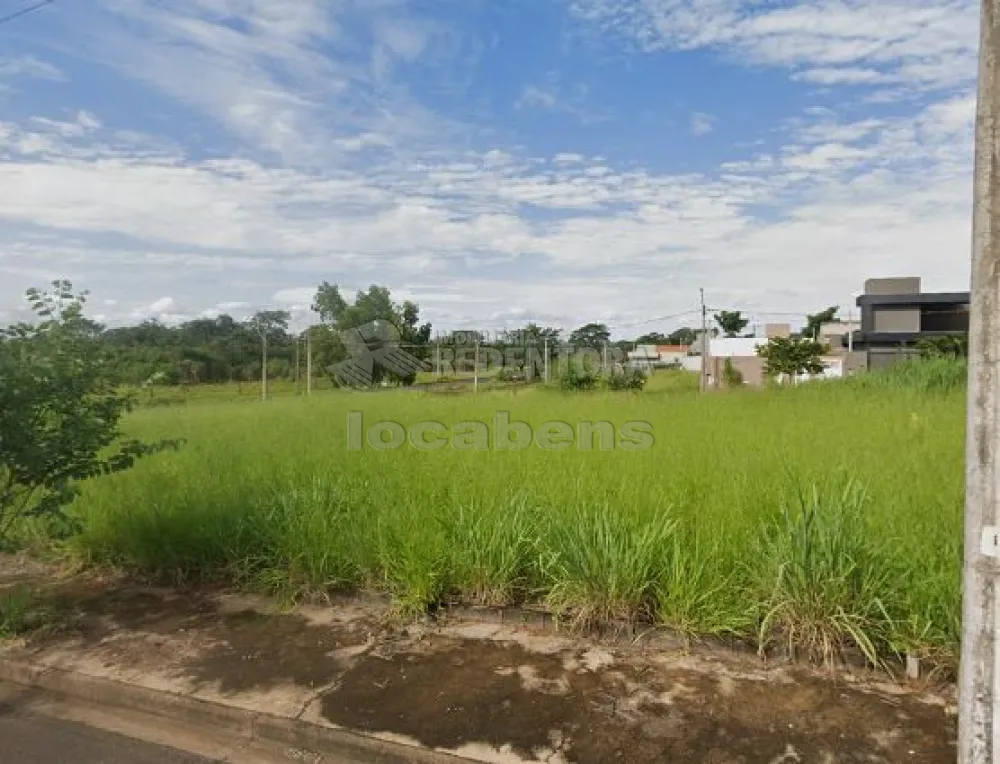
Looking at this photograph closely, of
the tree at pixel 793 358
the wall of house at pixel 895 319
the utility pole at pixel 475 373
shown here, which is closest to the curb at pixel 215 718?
the utility pole at pixel 475 373

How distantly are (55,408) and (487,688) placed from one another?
2.74 metres

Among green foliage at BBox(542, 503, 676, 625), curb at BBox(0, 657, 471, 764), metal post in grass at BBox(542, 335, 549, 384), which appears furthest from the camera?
metal post in grass at BBox(542, 335, 549, 384)

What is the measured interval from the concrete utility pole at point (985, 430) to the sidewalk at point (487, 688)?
0.70 meters

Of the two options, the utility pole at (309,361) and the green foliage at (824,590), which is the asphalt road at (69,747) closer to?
the green foliage at (824,590)

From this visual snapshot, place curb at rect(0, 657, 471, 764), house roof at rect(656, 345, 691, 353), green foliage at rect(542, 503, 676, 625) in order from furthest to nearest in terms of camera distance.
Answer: house roof at rect(656, 345, 691, 353) → green foliage at rect(542, 503, 676, 625) → curb at rect(0, 657, 471, 764)

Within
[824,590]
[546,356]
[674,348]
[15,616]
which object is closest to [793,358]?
[546,356]

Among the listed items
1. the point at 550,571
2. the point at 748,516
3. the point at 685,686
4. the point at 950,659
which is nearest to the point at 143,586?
the point at 550,571

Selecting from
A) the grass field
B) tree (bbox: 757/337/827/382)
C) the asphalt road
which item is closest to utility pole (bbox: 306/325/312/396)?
the grass field

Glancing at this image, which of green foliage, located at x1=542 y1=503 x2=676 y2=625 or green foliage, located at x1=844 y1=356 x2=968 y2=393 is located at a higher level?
green foliage, located at x1=844 y1=356 x2=968 y2=393

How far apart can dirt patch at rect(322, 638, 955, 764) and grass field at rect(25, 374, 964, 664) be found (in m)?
0.30

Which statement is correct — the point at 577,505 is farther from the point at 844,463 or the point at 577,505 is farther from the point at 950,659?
the point at 844,463

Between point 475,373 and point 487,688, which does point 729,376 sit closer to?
point 475,373

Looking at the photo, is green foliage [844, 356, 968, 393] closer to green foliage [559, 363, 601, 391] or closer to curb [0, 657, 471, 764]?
green foliage [559, 363, 601, 391]

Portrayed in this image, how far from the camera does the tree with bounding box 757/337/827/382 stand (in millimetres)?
31062
